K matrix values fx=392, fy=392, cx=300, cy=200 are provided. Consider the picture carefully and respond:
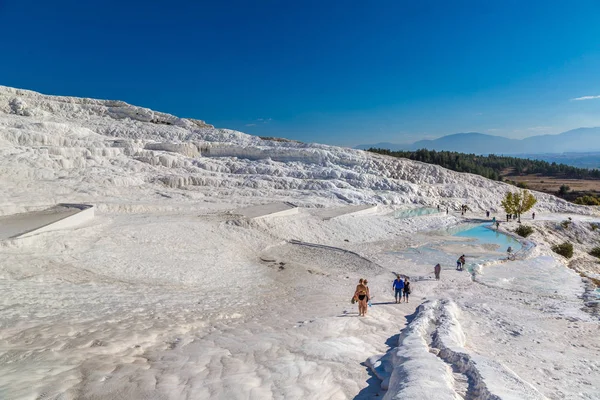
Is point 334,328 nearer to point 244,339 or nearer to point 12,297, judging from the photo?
point 244,339

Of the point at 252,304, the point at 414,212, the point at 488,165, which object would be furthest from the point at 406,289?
the point at 488,165

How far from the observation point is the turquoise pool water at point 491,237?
2102 cm

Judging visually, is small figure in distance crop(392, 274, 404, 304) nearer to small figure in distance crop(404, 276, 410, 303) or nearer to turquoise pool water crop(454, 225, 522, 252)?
small figure in distance crop(404, 276, 410, 303)

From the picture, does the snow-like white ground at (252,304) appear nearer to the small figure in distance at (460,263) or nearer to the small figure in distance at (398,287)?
the small figure in distance at (398,287)

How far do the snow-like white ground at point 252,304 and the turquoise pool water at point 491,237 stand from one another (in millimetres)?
1550

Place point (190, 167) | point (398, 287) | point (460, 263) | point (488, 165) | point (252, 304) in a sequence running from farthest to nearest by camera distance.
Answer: point (488, 165), point (190, 167), point (460, 263), point (398, 287), point (252, 304)

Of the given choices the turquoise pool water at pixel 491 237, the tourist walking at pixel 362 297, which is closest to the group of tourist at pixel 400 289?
the tourist walking at pixel 362 297

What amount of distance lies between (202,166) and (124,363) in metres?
30.4

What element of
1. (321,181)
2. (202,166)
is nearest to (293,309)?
(321,181)

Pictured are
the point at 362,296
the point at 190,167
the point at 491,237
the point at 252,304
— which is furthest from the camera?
the point at 190,167

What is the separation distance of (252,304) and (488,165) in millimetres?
85397

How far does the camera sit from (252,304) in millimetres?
8969

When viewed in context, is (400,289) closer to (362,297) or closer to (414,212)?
(362,297)

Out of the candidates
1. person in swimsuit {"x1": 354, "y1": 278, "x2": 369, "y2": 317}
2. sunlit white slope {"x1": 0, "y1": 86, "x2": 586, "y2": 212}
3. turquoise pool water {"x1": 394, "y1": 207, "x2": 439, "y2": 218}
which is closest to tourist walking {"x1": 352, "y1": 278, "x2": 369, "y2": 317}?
person in swimsuit {"x1": 354, "y1": 278, "x2": 369, "y2": 317}
